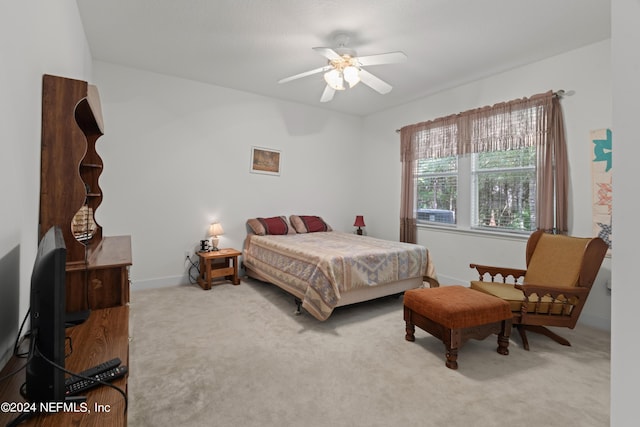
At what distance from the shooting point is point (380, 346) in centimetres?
256

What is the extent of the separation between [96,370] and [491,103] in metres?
4.46

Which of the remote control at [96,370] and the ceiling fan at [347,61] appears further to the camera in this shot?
the ceiling fan at [347,61]

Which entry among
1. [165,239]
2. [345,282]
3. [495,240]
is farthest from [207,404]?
[495,240]

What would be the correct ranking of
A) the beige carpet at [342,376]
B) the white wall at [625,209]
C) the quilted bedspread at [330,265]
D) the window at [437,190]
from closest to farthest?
the white wall at [625,209] < the beige carpet at [342,376] < the quilted bedspread at [330,265] < the window at [437,190]

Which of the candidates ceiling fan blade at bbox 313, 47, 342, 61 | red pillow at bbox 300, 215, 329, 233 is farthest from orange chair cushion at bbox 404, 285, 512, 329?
red pillow at bbox 300, 215, 329, 233

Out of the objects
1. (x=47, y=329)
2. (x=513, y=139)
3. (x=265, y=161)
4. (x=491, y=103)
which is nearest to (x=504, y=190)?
(x=513, y=139)

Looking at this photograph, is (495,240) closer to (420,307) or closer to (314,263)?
(420,307)

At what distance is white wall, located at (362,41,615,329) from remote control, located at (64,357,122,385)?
389 cm

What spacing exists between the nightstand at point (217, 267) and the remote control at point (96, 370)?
288 cm

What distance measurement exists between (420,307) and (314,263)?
1065 mm

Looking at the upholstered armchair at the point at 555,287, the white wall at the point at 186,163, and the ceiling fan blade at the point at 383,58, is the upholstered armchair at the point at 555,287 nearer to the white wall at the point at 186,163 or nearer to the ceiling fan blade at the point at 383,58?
the ceiling fan blade at the point at 383,58

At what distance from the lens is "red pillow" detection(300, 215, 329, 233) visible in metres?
5.00

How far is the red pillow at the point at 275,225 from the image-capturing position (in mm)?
4559

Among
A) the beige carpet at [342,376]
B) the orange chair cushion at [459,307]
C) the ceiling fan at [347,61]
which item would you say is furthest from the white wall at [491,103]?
the ceiling fan at [347,61]
